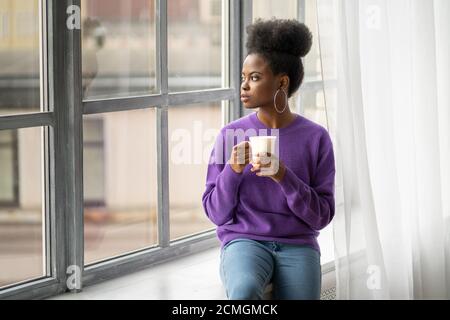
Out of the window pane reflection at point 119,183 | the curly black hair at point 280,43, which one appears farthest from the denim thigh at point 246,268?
the window pane reflection at point 119,183

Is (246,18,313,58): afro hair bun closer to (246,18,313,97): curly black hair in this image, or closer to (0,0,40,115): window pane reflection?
(246,18,313,97): curly black hair

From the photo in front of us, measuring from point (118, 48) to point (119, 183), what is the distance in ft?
1.52

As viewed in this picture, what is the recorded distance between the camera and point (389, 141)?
2879 millimetres

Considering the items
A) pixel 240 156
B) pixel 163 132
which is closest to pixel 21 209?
pixel 163 132

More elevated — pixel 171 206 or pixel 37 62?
pixel 37 62

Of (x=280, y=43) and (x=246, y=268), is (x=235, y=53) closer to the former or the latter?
(x=280, y=43)

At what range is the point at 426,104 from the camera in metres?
3.05

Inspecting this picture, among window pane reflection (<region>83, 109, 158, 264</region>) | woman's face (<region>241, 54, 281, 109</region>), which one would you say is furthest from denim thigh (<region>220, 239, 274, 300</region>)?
window pane reflection (<region>83, 109, 158, 264</region>)

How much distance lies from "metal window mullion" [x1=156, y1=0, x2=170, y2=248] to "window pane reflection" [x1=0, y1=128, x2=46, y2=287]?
19.9 inches

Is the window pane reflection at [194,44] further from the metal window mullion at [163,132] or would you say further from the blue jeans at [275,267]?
the blue jeans at [275,267]
